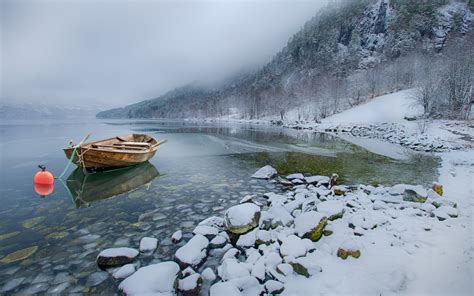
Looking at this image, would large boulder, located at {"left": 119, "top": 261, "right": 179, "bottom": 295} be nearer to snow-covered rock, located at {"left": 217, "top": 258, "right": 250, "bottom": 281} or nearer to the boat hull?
snow-covered rock, located at {"left": 217, "top": 258, "right": 250, "bottom": 281}

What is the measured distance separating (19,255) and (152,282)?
11.7 ft

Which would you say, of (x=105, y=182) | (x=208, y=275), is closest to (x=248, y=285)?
(x=208, y=275)

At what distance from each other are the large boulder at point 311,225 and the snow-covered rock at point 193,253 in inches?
85.2

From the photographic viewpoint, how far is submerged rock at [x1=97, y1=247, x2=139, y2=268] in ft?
15.0

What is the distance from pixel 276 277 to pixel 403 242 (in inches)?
116

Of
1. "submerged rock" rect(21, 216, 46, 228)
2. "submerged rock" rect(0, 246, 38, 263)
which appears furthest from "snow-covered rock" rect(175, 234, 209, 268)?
"submerged rock" rect(21, 216, 46, 228)

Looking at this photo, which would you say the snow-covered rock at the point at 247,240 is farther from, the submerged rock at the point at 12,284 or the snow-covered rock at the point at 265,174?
the snow-covered rock at the point at 265,174

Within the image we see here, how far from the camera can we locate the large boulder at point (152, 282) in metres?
3.71

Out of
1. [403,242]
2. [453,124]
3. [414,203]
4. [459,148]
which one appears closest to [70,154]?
[403,242]

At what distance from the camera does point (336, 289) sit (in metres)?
3.72

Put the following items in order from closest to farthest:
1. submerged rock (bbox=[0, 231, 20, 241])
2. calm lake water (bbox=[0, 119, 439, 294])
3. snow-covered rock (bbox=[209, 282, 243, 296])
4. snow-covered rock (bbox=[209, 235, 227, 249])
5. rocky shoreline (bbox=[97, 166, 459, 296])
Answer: snow-covered rock (bbox=[209, 282, 243, 296]), rocky shoreline (bbox=[97, 166, 459, 296]), calm lake water (bbox=[0, 119, 439, 294]), snow-covered rock (bbox=[209, 235, 227, 249]), submerged rock (bbox=[0, 231, 20, 241])

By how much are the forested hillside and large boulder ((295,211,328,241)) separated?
39.3 m

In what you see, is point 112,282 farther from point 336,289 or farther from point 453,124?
point 453,124

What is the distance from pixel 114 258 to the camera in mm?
4594
